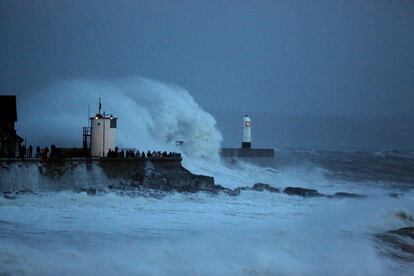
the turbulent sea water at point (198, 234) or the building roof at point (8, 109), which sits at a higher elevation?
the building roof at point (8, 109)

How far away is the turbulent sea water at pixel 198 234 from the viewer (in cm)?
867

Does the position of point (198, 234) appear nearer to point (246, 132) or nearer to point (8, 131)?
point (8, 131)

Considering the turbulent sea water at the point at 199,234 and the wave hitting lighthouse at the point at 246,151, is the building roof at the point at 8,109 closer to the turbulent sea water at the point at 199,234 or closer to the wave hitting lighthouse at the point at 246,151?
the turbulent sea water at the point at 199,234

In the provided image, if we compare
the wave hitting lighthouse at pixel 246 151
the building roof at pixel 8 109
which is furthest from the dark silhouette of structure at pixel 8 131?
the wave hitting lighthouse at pixel 246 151

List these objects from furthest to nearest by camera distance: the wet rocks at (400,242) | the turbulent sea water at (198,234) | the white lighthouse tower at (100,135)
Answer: the white lighthouse tower at (100,135), the wet rocks at (400,242), the turbulent sea water at (198,234)

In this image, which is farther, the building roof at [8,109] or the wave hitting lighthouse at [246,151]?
the wave hitting lighthouse at [246,151]

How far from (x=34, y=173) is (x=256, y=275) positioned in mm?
6552

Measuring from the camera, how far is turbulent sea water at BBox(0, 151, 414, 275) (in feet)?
28.5

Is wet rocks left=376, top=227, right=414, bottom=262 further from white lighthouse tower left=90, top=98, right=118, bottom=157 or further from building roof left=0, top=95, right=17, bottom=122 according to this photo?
building roof left=0, top=95, right=17, bottom=122

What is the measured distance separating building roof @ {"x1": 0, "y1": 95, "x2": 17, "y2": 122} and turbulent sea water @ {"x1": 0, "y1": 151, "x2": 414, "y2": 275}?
318 centimetres

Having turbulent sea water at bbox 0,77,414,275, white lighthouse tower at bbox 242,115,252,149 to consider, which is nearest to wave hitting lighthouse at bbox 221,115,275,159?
white lighthouse tower at bbox 242,115,252,149

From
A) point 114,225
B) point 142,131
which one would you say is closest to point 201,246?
point 114,225

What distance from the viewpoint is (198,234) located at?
10609 millimetres

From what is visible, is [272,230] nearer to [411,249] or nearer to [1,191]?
[411,249]
